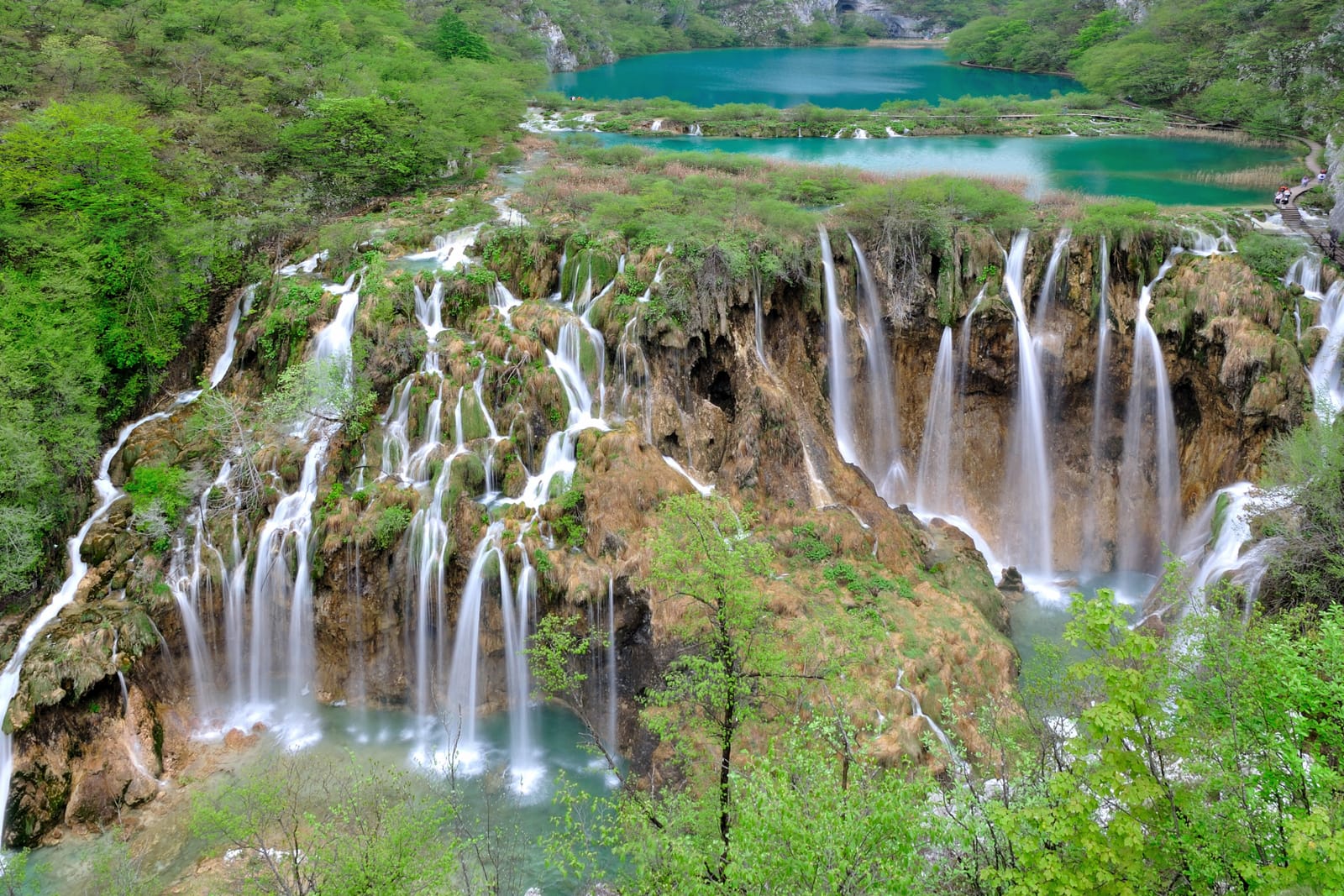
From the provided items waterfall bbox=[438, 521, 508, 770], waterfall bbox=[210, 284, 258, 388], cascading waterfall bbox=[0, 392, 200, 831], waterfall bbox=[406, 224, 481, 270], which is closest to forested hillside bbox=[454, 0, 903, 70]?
waterfall bbox=[406, 224, 481, 270]

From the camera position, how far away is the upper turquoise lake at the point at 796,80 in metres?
77.2

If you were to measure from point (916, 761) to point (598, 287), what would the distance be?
1554 centimetres

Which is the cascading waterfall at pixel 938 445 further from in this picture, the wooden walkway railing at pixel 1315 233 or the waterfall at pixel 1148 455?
the wooden walkway railing at pixel 1315 233

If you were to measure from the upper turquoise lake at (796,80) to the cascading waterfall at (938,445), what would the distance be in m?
51.0

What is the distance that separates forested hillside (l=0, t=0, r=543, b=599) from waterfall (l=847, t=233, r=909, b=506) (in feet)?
60.0

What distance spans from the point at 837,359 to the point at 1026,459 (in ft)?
23.6

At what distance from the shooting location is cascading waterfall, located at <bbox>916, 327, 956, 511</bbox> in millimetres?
25312

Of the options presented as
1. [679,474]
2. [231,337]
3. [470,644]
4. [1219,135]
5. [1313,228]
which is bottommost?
[470,644]

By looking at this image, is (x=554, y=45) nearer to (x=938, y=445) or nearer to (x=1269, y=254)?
(x=938, y=445)

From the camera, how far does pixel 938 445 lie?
25.9 m

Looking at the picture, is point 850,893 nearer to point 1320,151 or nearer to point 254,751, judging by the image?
point 254,751

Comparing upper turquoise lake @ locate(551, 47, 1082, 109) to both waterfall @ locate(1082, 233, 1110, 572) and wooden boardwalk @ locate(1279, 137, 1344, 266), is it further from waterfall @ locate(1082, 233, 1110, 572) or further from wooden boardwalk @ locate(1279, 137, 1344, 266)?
waterfall @ locate(1082, 233, 1110, 572)

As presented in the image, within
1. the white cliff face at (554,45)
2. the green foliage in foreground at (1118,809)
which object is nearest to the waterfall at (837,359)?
the green foliage in foreground at (1118,809)

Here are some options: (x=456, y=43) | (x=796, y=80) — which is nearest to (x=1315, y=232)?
(x=456, y=43)
